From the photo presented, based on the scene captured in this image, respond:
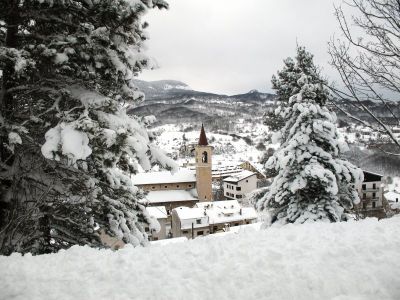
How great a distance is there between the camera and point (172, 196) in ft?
188

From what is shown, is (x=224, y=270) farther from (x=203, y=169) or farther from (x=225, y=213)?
(x=203, y=169)

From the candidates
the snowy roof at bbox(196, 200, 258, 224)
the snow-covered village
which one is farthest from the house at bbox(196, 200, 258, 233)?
the snow-covered village

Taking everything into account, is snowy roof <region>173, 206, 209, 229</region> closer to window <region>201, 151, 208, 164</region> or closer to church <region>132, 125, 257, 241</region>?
church <region>132, 125, 257, 241</region>

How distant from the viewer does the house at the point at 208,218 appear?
40.5 metres

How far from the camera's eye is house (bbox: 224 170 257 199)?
6706 centimetres

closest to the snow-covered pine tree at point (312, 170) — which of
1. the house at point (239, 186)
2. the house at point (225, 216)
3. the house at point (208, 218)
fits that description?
the house at point (208, 218)

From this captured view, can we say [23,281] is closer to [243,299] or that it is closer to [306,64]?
[243,299]

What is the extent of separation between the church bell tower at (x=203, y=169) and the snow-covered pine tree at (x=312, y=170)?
142ft

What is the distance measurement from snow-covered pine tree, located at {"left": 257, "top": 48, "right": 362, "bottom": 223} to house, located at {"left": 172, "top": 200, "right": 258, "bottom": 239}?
93.2 ft

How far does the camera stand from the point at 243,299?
12.2ft

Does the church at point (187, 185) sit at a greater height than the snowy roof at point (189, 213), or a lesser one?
greater

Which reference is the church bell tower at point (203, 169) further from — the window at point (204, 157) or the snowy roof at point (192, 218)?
the snowy roof at point (192, 218)

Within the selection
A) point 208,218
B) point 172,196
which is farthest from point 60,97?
point 172,196

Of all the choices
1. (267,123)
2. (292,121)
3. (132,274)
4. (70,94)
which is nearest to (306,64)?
→ (292,121)
